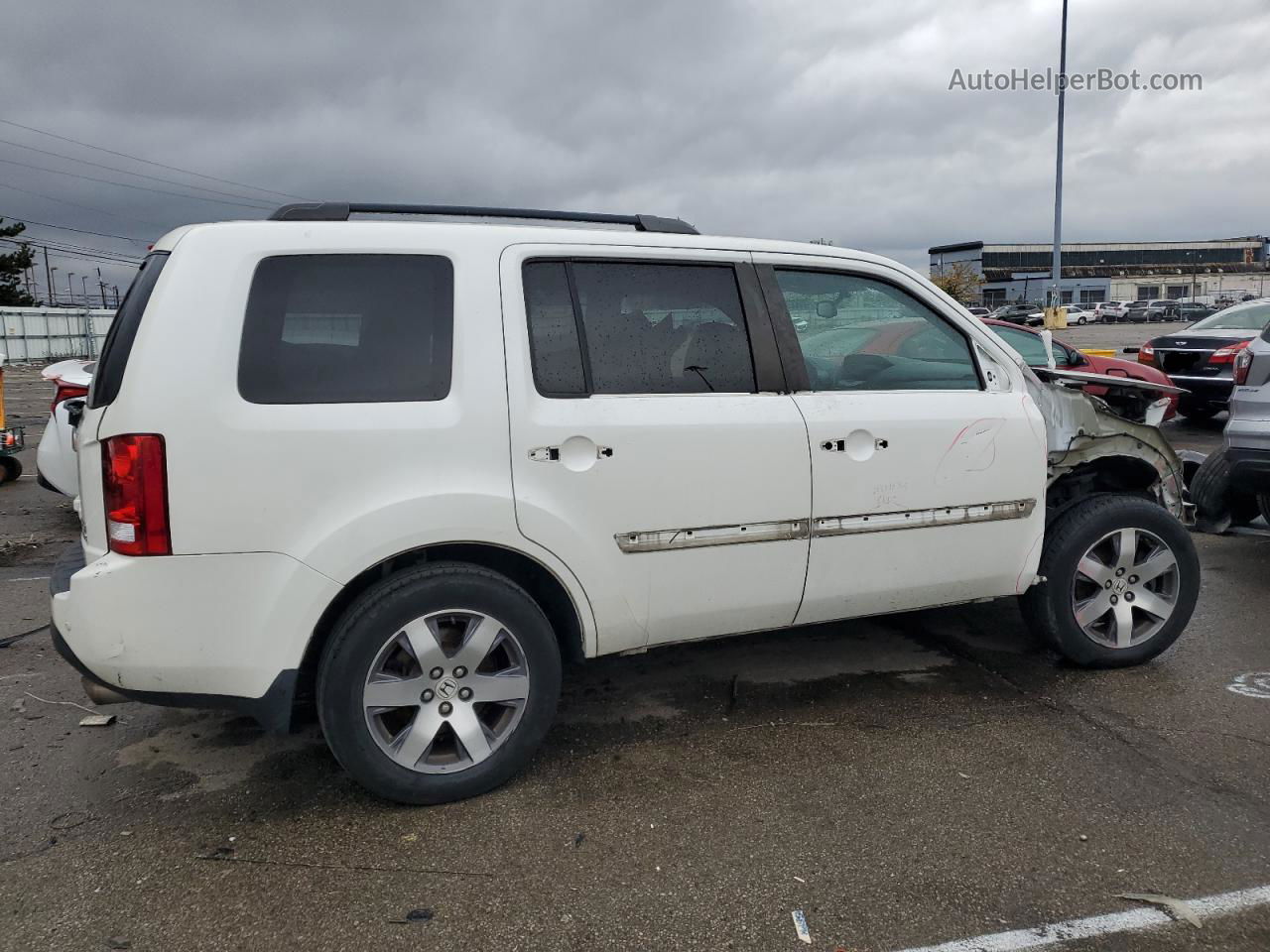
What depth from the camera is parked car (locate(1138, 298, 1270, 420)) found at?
1220cm

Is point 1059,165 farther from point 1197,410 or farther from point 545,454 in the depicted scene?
point 545,454

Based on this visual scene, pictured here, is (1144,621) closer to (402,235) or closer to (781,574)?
(781,574)

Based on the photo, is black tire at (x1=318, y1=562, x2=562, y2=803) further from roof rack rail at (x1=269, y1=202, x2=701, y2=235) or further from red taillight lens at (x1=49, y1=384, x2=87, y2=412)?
red taillight lens at (x1=49, y1=384, x2=87, y2=412)

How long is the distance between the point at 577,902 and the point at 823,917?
0.67 metres

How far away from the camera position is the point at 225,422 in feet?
9.29

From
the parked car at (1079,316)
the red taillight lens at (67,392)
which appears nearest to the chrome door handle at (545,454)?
the red taillight lens at (67,392)

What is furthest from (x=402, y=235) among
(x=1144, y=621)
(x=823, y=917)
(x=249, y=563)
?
(x=1144, y=621)

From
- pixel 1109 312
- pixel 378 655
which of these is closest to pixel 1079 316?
pixel 1109 312

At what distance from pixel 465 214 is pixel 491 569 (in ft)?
4.27

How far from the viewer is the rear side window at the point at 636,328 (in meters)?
3.29

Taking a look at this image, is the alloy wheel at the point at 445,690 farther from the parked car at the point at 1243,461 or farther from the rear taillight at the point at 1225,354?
the rear taillight at the point at 1225,354

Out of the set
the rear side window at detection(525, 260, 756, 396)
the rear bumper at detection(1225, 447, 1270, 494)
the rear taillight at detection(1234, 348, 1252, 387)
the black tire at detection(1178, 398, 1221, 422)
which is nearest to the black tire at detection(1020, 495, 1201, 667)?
the rear bumper at detection(1225, 447, 1270, 494)

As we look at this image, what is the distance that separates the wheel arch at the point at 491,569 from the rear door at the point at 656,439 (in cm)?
10

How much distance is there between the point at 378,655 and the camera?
9.89ft
